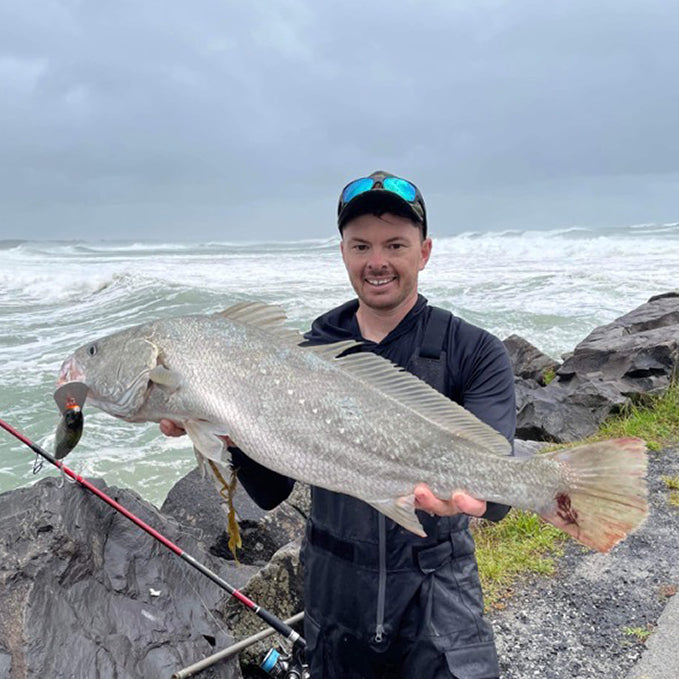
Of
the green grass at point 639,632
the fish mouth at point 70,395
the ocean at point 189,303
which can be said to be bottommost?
the ocean at point 189,303

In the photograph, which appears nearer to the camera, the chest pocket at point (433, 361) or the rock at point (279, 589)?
the chest pocket at point (433, 361)

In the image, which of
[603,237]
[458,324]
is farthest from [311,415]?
[603,237]

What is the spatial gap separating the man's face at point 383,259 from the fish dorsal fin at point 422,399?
349 mm

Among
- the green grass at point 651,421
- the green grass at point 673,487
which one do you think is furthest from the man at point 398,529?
the green grass at point 651,421

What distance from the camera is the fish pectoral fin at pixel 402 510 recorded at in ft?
7.98

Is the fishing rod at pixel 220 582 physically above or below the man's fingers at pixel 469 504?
below

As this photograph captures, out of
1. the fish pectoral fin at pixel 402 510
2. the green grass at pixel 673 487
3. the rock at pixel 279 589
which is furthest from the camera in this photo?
the green grass at pixel 673 487

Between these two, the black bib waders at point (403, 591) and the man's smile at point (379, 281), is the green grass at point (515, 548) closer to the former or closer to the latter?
the black bib waders at point (403, 591)

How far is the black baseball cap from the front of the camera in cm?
282

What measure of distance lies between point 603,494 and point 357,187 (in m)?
1.57

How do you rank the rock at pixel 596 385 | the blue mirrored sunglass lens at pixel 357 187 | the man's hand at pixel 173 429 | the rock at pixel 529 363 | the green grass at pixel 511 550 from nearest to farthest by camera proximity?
the man's hand at pixel 173 429 < the blue mirrored sunglass lens at pixel 357 187 < the green grass at pixel 511 550 < the rock at pixel 596 385 < the rock at pixel 529 363

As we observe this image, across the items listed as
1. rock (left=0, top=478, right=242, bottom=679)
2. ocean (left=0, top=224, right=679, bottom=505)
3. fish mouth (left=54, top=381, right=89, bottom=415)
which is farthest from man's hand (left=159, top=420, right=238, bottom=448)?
ocean (left=0, top=224, right=679, bottom=505)

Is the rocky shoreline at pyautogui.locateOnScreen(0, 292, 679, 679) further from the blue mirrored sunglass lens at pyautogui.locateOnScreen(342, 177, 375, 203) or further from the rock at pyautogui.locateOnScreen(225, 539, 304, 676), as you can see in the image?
the blue mirrored sunglass lens at pyautogui.locateOnScreen(342, 177, 375, 203)

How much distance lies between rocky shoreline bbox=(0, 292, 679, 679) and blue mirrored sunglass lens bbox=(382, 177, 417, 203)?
8.11ft
